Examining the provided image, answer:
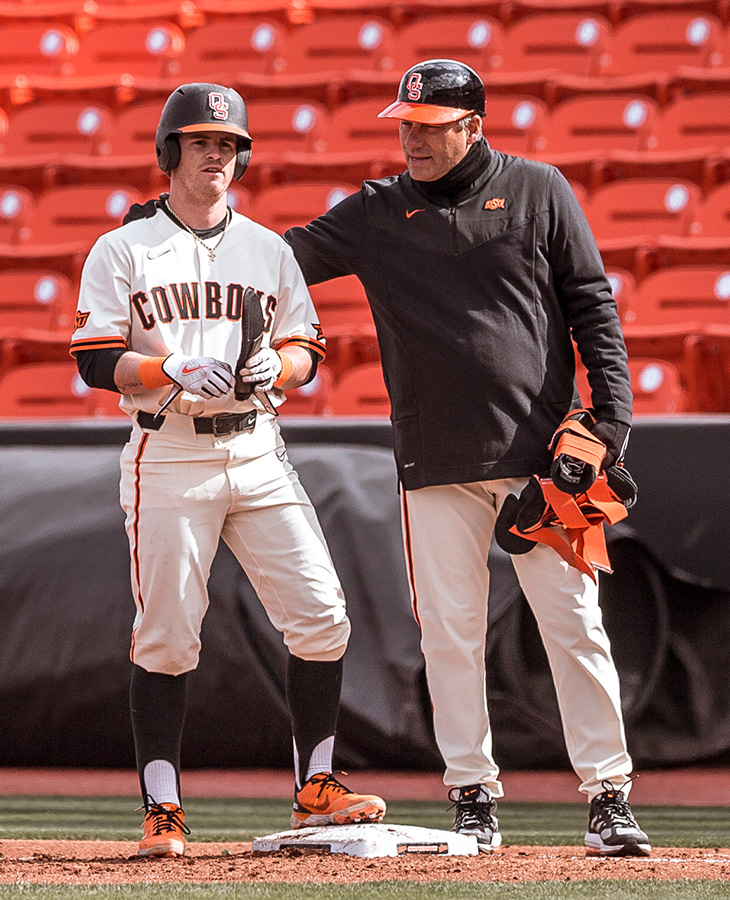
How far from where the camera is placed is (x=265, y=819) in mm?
3645

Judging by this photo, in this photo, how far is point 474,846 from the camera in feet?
9.04

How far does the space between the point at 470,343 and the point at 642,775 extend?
1.80 m

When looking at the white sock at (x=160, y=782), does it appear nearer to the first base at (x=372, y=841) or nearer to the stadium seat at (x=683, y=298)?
the first base at (x=372, y=841)

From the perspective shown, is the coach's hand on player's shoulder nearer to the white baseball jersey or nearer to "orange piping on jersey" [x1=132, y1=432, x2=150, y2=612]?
the white baseball jersey

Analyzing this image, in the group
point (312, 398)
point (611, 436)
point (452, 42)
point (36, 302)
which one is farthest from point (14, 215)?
point (611, 436)

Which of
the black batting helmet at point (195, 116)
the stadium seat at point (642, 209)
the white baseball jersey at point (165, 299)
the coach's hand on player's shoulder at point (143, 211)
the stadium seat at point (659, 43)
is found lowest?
the white baseball jersey at point (165, 299)

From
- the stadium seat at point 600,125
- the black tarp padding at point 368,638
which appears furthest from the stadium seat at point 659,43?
the black tarp padding at point 368,638

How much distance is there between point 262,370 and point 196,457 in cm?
24

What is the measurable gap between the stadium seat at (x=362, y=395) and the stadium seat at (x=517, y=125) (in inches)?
90.8

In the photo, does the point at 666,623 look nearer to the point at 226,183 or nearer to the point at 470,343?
the point at 470,343

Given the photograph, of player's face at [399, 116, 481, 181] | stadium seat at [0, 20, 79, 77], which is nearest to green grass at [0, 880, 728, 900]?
player's face at [399, 116, 481, 181]

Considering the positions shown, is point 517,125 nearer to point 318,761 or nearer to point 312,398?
point 312,398

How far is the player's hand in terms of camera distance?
285 centimetres

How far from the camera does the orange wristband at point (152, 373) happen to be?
2633 mm
